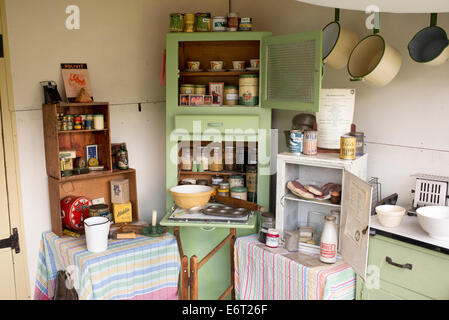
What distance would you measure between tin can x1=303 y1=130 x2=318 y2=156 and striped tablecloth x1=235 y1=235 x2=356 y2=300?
1.96 feet

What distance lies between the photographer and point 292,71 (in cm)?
244

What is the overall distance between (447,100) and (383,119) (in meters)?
0.37

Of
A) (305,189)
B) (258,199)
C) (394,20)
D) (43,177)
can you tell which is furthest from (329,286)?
(43,177)

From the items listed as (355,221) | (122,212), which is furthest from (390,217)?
(122,212)

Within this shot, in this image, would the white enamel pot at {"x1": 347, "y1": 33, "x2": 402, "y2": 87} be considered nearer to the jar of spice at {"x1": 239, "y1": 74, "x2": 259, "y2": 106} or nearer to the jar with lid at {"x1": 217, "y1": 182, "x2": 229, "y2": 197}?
the jar of spice at {"x1": 239, "y1": 74, "x2": 259, "y2": 106}

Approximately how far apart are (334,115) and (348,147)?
0.21m

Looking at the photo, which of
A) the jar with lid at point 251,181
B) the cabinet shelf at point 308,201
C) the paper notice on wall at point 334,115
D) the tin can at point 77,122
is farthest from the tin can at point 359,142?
the tin can at point 77,122

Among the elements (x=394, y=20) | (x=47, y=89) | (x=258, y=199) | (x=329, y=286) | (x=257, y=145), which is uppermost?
(x=394, y=20)

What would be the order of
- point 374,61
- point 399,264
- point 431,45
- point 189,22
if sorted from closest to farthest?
point 399,264, point 431,45, point 374,61, point 189,22

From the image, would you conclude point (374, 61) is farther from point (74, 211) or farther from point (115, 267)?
point (74, 211)

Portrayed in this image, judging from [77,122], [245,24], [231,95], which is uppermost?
[245,24]

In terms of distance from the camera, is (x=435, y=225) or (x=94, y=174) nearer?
(x=435, y=225)

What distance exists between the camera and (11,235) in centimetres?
263

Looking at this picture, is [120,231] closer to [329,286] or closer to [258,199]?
[258,199]
